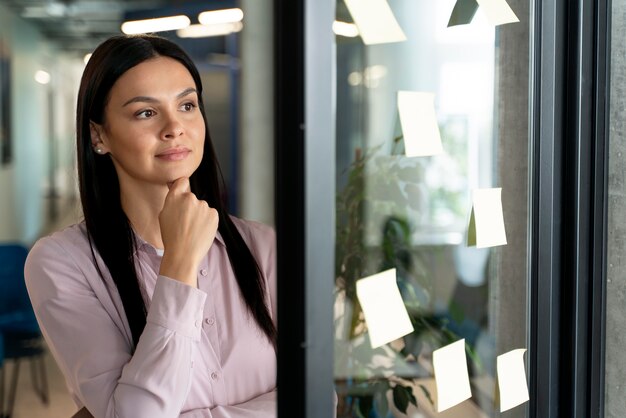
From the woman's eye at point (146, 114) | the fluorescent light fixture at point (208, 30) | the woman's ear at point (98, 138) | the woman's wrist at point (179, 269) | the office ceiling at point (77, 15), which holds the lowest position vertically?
the woman's wrist at point (179, 269)

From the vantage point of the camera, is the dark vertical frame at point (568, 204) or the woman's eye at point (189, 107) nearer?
the dark vertical frame at point (568, 204)

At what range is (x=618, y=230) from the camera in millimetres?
1471

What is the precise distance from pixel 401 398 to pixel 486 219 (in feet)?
1.17

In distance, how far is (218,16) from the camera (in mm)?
7270

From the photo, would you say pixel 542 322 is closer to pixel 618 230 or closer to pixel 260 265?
pixel 618 230

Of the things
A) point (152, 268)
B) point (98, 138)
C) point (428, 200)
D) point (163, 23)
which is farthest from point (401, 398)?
point (163, 23)

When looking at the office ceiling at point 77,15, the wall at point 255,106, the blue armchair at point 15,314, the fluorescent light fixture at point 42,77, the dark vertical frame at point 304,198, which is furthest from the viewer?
the fluorescent light fixture at point 42,77

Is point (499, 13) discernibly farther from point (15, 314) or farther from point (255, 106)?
point (255, 106)

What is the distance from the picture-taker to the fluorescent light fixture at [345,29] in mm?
1061

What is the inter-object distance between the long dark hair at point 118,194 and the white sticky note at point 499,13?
649mm

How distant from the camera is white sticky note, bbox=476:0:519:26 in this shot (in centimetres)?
138

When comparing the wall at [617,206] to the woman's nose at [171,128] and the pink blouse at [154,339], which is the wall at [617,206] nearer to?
the pink blouse at [154,339]

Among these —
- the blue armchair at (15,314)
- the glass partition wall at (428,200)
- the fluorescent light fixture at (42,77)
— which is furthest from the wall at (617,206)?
the fluorescent light fixture at (42,77)

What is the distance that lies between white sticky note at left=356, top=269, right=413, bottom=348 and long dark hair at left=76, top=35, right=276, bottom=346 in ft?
1.40
